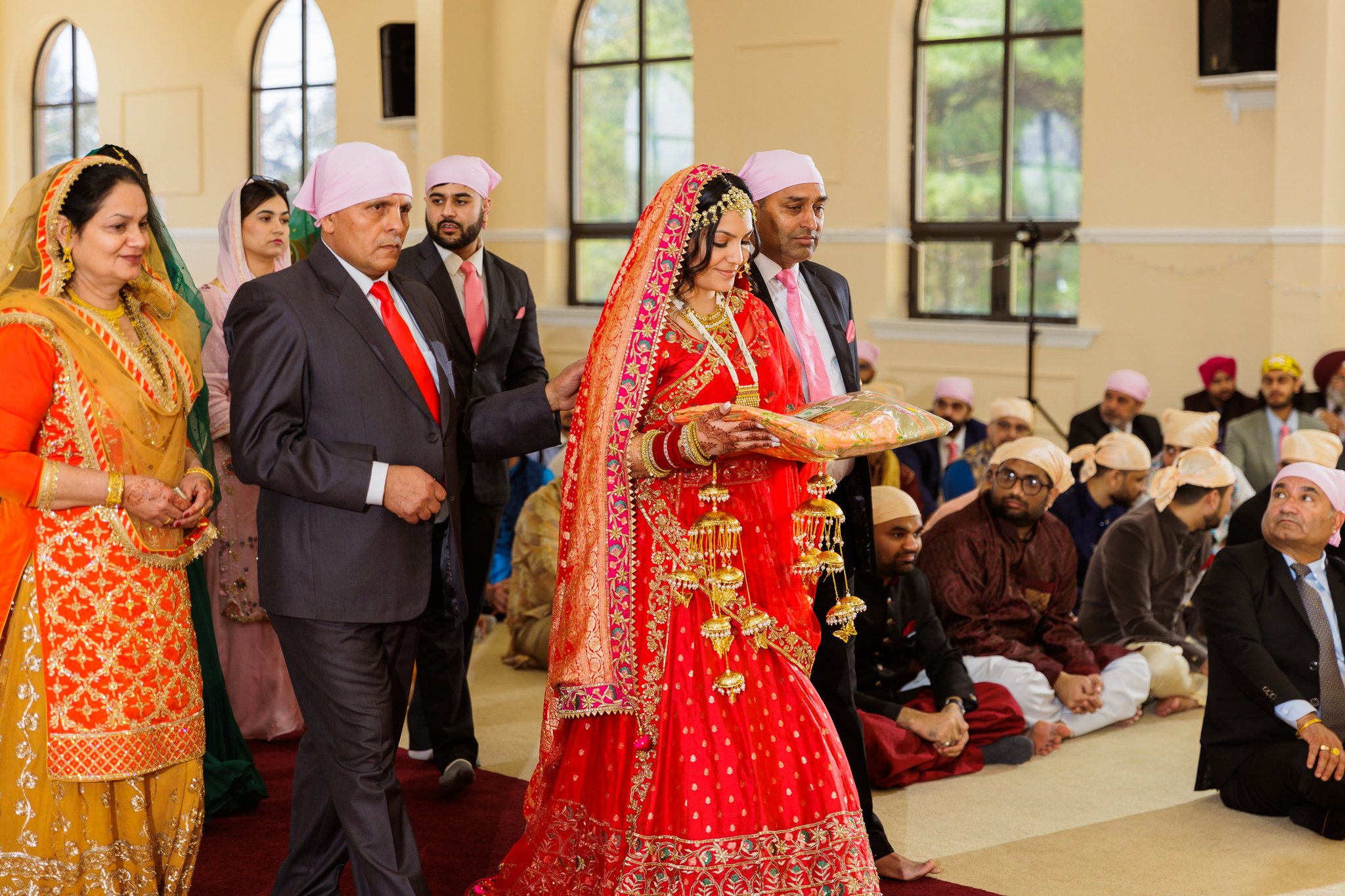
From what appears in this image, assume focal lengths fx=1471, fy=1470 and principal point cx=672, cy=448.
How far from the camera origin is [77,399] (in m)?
2.88

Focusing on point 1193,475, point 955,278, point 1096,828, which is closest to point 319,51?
point 955,278

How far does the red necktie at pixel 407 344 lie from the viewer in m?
2.87

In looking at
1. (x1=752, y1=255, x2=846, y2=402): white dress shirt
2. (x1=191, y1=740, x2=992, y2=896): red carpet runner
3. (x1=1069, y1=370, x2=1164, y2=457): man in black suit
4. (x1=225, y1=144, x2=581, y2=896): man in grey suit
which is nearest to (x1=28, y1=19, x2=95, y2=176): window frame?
(x1=1069, y1=370, x2=1164, y2=457): man in black suit

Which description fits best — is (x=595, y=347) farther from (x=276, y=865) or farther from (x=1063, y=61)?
(x=1063, y=61)

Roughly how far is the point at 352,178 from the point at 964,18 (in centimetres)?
663

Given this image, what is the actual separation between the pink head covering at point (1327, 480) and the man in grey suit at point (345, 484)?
2691 millimetres

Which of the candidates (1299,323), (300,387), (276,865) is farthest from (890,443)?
(1299,323)

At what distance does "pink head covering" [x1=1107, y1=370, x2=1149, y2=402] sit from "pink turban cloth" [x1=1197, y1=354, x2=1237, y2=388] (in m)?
0.31

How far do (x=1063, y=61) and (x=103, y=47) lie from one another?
7982 millimetres

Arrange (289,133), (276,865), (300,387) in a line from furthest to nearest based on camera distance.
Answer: (289,133) → (276,865) → (300,387)

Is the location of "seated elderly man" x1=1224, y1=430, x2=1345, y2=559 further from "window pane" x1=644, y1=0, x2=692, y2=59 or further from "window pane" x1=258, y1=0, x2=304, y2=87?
"window pane" x1=258, y1=0, x2=304, y2=87

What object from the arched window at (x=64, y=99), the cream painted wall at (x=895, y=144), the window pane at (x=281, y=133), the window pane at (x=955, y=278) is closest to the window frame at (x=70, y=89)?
the arched window at (x=64, y=99)

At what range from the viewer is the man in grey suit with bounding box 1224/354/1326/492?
6.94 meters

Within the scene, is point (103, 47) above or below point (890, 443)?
above
